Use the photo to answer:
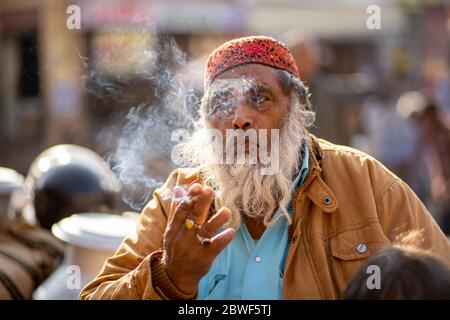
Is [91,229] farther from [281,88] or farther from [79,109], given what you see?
[79,109]

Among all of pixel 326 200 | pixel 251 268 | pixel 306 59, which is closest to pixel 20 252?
pixel 251 268

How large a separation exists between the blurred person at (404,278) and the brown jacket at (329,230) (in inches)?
14.7

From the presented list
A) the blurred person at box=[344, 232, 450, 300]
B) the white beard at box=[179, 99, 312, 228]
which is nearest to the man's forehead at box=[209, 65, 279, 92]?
the white beard at box=[179, 99, 312, 228]

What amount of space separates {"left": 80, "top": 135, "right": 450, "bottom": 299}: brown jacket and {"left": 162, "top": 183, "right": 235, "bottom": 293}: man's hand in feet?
0.60

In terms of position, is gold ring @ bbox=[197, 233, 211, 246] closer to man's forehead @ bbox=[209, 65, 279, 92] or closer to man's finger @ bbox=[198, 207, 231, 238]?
man's finger @ bbox=[198, 207, 231, 238]

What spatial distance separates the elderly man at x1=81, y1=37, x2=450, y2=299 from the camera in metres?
3.03

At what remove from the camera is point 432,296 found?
2506 mm

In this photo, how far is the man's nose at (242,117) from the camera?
319 cm

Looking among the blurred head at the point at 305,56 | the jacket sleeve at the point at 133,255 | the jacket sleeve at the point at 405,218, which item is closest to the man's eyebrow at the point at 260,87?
the jacket sleeve at the point at 133,255

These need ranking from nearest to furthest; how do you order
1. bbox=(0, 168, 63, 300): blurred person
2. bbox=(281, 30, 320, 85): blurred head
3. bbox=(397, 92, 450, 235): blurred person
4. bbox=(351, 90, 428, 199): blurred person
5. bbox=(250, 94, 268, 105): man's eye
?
1. bbox=(250, 94, 268, 105): man's eye
2. bbox=(0, 168, 63, 300): blurred person
3. bbox=(281, 30, 320, 85): blurred head
4. bbox=(397, 92, 450, 235): blurred person
5. bbox=(351, 90, 428, 199): blurred person

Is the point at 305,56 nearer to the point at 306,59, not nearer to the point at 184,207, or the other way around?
the point at 306,59
